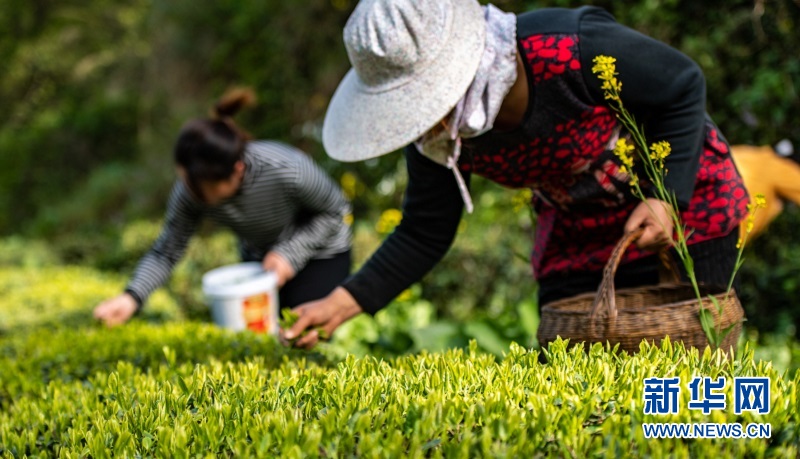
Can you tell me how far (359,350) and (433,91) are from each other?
207 centimetres

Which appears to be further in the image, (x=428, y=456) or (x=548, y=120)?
(x=548, y=120)

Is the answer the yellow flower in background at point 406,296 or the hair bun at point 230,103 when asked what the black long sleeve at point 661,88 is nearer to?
the hair bun at point 230,103

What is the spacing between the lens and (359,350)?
3752 millimetres

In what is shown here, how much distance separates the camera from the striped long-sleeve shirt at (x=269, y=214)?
373cm

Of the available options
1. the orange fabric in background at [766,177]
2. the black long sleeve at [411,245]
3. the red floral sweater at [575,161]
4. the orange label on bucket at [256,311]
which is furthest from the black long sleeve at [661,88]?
the orange label on bucket at [256,311]

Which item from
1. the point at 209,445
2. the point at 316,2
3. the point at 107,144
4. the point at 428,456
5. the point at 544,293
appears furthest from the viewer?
the point at 107,144

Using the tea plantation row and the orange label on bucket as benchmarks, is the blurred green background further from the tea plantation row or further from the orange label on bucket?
the tea plantation row

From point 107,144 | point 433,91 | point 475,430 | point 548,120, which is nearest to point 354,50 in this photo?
point 433,91

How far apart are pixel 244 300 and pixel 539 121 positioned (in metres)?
2.00

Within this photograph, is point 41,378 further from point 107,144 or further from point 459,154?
point 107,144

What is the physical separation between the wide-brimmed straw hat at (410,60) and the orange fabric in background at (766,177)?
108 centimetres

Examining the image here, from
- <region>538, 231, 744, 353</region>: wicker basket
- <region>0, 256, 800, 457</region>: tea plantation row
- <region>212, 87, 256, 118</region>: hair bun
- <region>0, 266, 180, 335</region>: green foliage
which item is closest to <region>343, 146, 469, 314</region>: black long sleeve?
<region>0, 256, 800, 457</region>: tea plantation row

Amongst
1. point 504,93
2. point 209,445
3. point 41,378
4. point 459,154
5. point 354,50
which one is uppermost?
point 354,50

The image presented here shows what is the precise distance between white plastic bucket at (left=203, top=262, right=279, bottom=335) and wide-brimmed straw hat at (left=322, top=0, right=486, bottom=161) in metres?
1.75
